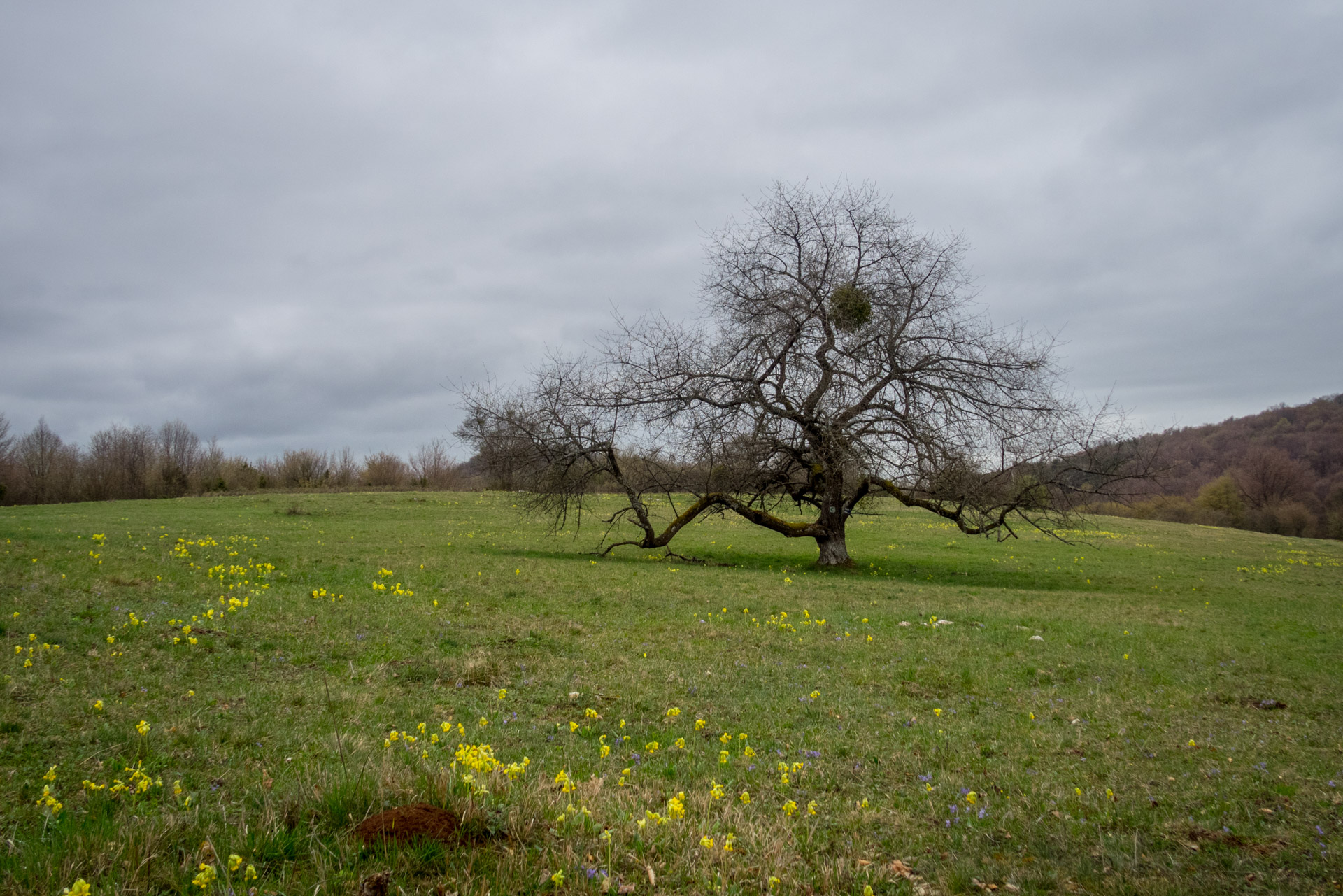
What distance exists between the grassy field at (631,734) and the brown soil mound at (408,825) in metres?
0.07

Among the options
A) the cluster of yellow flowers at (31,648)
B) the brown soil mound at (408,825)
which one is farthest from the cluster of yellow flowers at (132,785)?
the cluster of yellow flowers at (31,648)

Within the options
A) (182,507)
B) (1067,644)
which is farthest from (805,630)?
(182,507)

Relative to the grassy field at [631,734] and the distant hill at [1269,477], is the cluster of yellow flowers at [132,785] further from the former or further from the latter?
the distant hill at [1269,477]

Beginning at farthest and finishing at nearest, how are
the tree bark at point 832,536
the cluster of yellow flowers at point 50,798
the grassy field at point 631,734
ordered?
the tree bark at point 832,536 < the cluster of yellow flowers at point 50,798 < the grassy field at point 631,734

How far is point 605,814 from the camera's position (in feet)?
13.5

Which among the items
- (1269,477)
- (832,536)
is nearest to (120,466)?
(832,536)

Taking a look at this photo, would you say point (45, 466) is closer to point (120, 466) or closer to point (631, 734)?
point (120, 466)

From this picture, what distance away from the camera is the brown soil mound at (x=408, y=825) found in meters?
3.48

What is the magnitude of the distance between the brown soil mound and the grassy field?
0.07 meters

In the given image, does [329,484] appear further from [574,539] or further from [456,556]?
[456,556]

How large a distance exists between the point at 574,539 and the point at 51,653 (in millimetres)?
25335

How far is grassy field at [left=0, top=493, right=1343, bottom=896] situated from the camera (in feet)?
12.0

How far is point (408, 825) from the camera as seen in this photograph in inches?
139

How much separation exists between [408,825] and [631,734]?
385 cm
